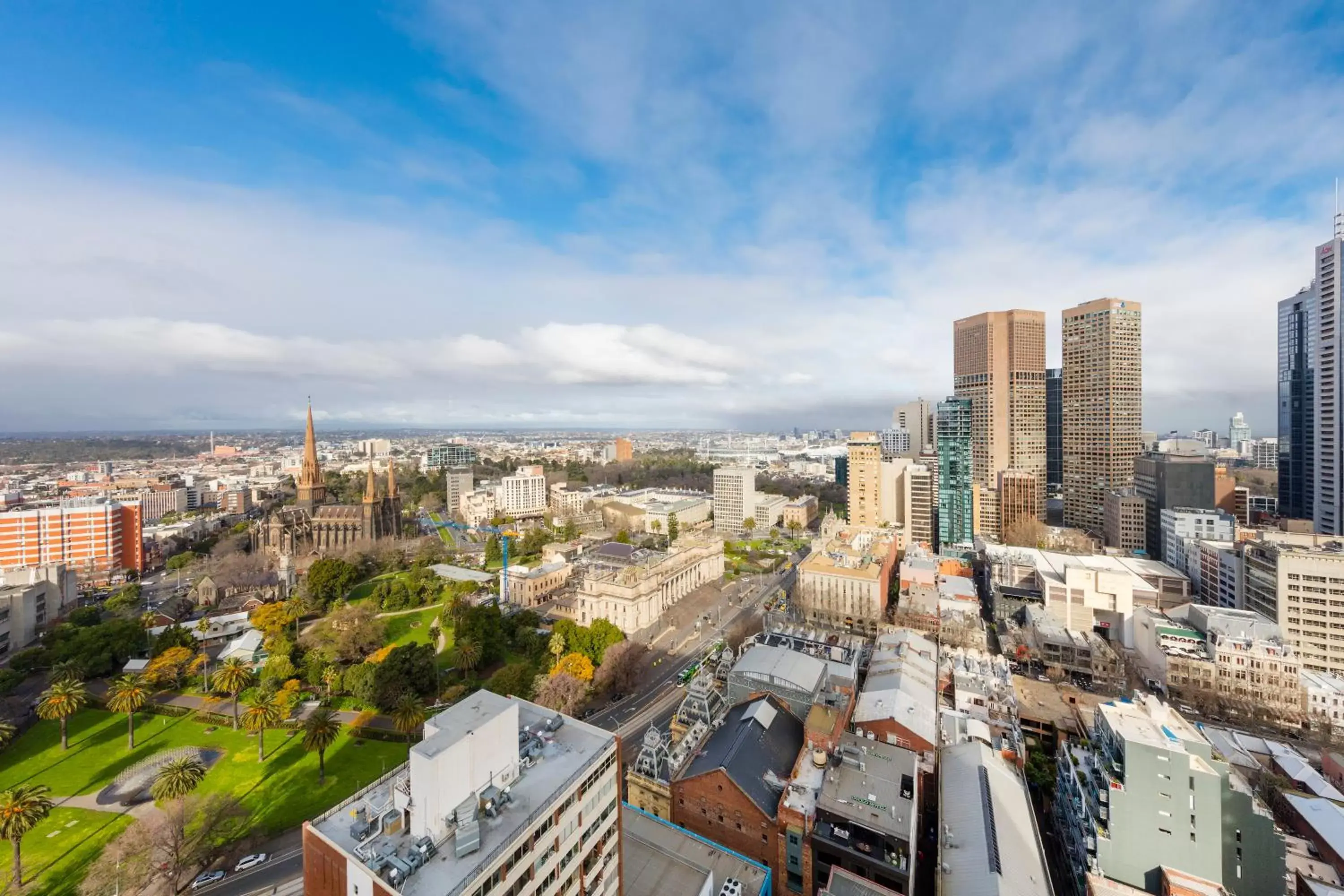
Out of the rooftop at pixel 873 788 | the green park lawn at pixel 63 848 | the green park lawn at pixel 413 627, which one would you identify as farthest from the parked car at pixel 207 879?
the rooftop at pixel 873 788

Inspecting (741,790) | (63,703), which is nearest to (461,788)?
(741,790)

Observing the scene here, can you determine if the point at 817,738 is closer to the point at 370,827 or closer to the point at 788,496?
the point at 370,827

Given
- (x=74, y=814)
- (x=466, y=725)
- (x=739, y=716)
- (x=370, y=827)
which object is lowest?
(x=74, y=814)

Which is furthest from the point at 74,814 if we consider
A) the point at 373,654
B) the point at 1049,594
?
the point at 1049,594

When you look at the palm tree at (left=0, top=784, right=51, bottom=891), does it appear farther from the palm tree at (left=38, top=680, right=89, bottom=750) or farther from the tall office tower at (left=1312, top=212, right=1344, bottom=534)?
the tall office tower at (left=1312, top=212, right=1344, bottom=534)

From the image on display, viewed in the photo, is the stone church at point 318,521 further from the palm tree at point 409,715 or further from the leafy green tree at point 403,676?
the palm tree at point 409,715
